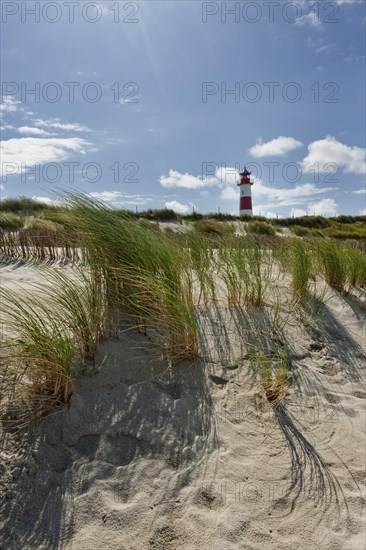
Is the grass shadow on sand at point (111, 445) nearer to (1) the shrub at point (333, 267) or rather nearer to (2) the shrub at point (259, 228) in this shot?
(1) the shrub at point (333, 267)

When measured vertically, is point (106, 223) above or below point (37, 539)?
above

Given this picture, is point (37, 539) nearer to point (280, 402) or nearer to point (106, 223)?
point (280, 402)

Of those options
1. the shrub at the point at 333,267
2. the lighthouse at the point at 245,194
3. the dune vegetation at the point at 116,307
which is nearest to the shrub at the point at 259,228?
the shrub at the point at 333,267

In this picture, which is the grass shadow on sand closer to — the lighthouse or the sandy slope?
the sandy slope

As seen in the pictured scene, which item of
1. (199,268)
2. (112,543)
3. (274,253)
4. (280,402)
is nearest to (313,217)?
(274,253)

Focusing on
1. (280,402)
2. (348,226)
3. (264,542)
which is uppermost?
(348,226)

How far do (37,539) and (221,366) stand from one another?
1516mm

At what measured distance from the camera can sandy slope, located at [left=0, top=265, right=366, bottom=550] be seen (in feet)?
5.32

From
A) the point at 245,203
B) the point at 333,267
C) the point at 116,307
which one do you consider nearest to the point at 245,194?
the point at 245,203

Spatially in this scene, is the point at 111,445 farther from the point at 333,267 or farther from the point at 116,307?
the point at 333,267

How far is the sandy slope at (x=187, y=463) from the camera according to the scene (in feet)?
5.32

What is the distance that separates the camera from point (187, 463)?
1930mm

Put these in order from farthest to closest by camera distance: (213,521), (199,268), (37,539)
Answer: (199,268) → (213,521) → (37,539)

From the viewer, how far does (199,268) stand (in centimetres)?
370
